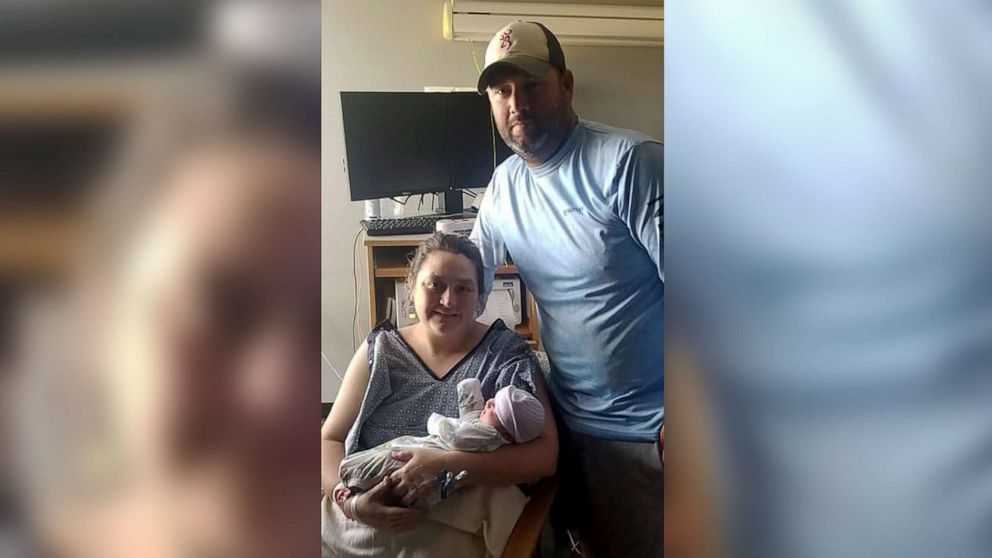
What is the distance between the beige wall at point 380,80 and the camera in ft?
1.86

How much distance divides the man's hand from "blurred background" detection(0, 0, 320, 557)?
0.96 ft

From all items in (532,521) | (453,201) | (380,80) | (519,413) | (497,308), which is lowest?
(532,521)

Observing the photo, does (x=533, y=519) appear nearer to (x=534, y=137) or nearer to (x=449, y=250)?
(x=449, y=250)

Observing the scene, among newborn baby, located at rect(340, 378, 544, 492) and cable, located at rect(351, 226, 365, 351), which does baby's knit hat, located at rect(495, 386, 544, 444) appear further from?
cable, located at rect(351, 226, 365, 351)

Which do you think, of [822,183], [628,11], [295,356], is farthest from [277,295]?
[628,11]

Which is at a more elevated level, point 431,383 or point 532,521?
point 431,383

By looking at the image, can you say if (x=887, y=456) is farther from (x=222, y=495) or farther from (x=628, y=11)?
(x=628, y=11)

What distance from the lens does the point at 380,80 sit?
2.25ft

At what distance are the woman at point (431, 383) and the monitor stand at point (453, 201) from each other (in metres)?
0.04

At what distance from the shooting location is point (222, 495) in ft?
1.19

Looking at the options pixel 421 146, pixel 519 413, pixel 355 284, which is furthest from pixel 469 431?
pixel 421 146

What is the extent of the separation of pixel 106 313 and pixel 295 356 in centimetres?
9

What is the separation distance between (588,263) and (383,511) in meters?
0.31

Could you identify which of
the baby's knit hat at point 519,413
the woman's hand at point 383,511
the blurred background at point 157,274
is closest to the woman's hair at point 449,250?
the baby's knit hat at point 519,413
